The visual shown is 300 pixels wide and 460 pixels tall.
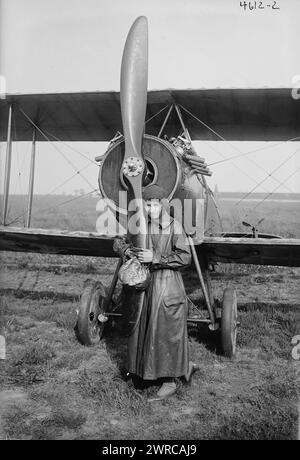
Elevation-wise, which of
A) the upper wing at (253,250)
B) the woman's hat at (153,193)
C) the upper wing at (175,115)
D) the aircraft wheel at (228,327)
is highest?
the upper wing at (175,115)

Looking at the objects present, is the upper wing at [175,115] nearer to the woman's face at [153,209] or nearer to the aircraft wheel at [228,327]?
the woman's face at [153,209]

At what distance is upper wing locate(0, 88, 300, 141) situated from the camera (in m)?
5.57

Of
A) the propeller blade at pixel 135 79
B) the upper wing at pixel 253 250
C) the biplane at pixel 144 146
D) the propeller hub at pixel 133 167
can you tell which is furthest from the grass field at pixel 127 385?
the propeller blade at pixel 135 79

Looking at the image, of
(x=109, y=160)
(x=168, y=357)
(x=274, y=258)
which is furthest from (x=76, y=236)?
(x=274, y=258)

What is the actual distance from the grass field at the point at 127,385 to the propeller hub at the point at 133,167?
6.46ft

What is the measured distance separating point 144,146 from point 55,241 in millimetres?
2013

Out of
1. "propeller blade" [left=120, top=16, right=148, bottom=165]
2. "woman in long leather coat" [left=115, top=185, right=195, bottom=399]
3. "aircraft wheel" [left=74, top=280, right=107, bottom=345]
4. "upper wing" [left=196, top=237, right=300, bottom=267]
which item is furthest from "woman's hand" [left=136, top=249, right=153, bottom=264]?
"aircraft wheel" [left=74, top=280, right=107, bottom=345]

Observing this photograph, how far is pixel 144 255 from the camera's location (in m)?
3.51

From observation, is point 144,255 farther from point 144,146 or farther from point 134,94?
point 134,94

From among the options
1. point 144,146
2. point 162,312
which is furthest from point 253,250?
point 162,312

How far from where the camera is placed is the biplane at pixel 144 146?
400 centimetres

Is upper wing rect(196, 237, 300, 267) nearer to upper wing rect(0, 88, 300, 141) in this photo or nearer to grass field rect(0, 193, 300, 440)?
grass field rect(0, 193, 300, 440)

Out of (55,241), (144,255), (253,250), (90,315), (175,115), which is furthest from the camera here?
(175,115)

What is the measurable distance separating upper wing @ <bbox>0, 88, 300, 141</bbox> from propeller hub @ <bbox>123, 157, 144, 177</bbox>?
1936 millimetres
